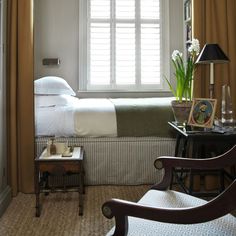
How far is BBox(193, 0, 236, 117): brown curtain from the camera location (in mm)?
2875

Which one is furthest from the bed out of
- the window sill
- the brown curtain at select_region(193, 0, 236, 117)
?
the window sill

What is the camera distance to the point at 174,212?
1.06 meters

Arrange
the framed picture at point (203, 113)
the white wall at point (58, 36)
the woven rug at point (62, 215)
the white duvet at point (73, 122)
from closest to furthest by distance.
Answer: the woven rug at point (62, 215), the framed picture at point (203, 113), the white duvet at point (73, 122), the white wall at point (58, 36)

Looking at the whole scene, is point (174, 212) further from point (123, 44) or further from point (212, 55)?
point (123, 44)

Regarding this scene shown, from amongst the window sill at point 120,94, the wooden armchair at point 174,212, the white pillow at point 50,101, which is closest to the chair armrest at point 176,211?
the wooden armchair at point 174,212

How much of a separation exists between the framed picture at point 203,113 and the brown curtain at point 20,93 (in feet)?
4.51

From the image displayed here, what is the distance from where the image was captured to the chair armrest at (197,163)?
5.16ft

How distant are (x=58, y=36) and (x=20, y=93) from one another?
2.17 meters

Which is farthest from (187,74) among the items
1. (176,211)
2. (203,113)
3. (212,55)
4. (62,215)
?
(176,211)

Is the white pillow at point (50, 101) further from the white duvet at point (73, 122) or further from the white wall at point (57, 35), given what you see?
the white wall at point (57, 35)

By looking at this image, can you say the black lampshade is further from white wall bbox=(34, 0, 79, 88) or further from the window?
white wall bbox=(34, 0, 79, 88)

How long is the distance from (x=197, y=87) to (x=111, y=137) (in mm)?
917

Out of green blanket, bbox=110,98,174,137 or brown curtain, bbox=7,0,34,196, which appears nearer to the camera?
brown curtain, bbox=7,0,34,196

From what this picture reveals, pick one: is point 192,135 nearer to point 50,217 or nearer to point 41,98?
point 50,217
